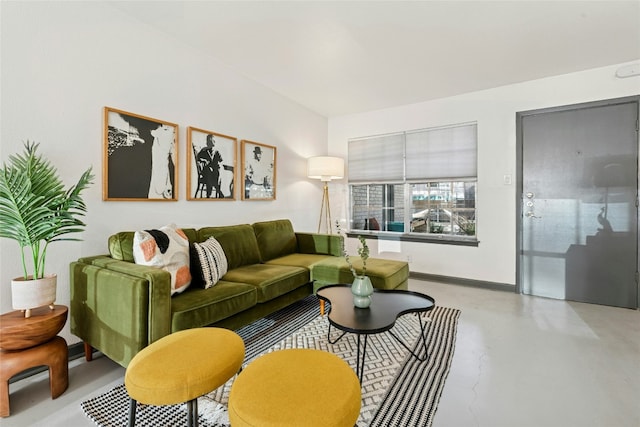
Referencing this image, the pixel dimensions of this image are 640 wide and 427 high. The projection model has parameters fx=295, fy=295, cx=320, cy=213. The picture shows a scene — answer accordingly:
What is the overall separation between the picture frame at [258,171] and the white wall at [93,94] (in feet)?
0.86

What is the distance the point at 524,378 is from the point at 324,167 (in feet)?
10.1

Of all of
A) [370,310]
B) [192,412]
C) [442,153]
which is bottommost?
[192,412]

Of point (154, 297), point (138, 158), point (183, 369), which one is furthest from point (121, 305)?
point (138, 158)

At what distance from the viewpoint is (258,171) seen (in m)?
3.64

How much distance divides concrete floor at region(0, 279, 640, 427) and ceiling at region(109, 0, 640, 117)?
8.36 feet

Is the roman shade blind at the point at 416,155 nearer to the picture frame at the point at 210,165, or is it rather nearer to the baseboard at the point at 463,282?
the baseboard at the point at 463,282

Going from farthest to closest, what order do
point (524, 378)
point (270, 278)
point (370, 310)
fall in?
1. point (270, 278)
2. point (370, 310)
3. point (524, 378)

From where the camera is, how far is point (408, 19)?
234 centimetres

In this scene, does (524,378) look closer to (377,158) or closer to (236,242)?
(236,242)

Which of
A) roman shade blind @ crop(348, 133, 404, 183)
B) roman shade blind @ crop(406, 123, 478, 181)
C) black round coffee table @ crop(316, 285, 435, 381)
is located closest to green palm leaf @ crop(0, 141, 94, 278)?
black round coffee table @ crop(316, 285, 435, 381)

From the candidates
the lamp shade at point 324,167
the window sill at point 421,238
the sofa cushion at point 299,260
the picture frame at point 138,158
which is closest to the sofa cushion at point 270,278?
the sofa cushion at point 299,260

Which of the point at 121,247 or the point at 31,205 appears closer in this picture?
the point at 31,205

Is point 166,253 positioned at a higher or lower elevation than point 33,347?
higher

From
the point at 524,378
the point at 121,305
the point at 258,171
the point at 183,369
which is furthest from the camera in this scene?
the point at 258,171
